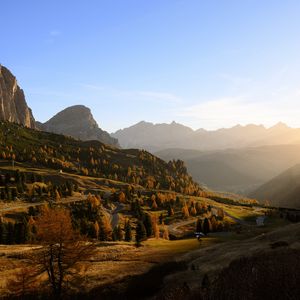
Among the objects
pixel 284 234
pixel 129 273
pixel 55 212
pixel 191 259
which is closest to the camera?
pixel 55 212

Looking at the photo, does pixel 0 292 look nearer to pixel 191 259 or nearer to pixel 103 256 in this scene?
pixel 103 256

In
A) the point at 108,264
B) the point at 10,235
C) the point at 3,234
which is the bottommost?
the point at 10,235

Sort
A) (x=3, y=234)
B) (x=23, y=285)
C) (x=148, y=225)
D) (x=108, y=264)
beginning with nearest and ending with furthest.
Answer: (x=23, y=285) → (x=108, y=264) → (x=3, y=234) → (x=148, y=225)

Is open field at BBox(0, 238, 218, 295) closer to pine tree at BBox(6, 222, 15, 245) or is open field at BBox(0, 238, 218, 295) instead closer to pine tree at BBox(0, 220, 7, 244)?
pine tree at BBox(6, 222, 15, 245)

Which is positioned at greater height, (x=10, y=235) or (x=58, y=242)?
(x=58, y=242)

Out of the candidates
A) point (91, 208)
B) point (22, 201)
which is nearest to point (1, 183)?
point (22, 201)

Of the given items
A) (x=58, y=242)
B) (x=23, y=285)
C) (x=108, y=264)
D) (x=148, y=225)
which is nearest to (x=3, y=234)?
(x=148, y=225)

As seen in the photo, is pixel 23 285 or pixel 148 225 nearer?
pixel 23 285

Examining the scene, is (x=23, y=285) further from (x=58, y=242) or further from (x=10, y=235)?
(x=10, y=235)

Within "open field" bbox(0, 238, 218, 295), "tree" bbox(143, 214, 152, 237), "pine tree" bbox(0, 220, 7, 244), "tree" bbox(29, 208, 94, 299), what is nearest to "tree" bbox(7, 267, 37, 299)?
"tree" bbox(29, 208, 94, 299)

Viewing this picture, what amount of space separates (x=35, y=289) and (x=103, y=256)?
26.8m

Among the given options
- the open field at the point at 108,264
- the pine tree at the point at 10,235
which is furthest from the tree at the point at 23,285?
the pine tree at the point at 10,235

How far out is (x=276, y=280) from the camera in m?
12.4

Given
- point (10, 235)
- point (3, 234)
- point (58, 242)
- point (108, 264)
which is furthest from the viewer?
point (10, 235)
